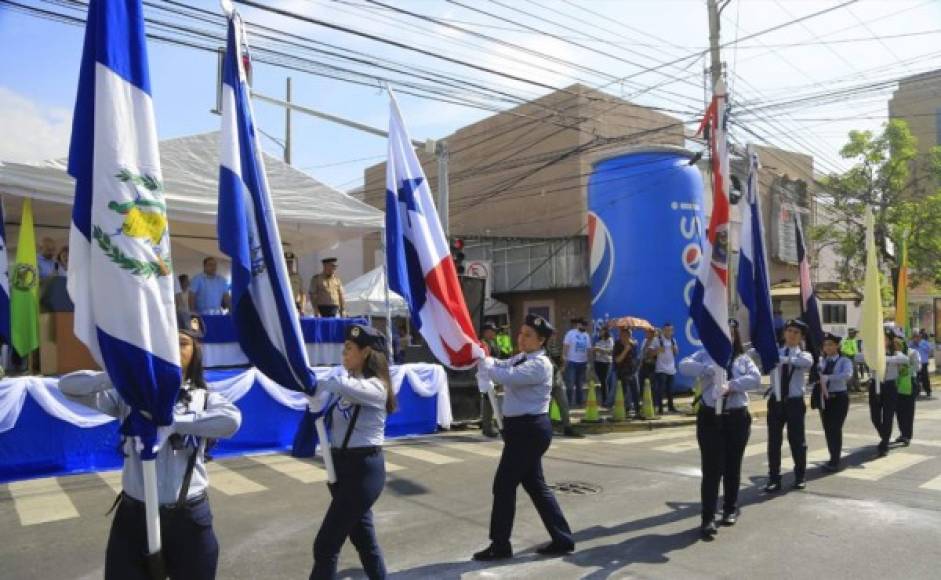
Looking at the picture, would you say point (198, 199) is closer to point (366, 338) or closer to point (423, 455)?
point (423, 455)

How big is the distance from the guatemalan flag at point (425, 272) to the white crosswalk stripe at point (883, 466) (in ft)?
19.6

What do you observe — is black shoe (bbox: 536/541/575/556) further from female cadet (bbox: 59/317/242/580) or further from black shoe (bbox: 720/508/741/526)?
female cadet (bbox: 59/317/242/580)

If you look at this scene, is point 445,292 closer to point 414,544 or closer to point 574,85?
point 414,544

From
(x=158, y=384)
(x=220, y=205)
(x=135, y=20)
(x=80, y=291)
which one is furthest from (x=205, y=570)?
(x=135, y=20)

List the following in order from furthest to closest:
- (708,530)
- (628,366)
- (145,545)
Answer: (628,366) < (708,530) < (145,545)

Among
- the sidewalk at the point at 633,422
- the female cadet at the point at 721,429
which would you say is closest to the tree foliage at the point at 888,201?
the sidewalk at the point at 633,422

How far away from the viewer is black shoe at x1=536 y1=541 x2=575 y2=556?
5.77 m

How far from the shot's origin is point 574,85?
28.1m

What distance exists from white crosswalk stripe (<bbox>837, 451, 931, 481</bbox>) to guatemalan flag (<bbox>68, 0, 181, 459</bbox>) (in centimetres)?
845

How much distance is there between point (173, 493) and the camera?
10.8 ft

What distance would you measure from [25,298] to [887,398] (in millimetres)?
12008

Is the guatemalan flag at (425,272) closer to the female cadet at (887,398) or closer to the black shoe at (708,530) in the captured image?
the black shoe at (708,530)

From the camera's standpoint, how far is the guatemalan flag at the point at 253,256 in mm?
4164

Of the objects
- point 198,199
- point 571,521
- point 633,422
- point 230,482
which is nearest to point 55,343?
point 198,199
